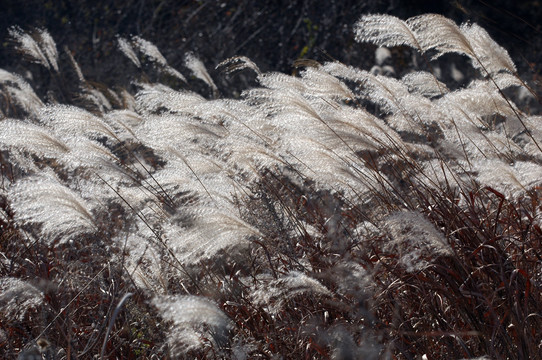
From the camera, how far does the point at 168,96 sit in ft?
10.2

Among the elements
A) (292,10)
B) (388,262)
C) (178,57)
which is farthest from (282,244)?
(178,57)

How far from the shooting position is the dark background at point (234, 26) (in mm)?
7832

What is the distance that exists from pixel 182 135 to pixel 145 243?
551 millimetres

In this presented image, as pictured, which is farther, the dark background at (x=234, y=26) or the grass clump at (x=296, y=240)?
the dark background at (x=234, y=26)

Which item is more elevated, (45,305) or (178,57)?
(178,57)

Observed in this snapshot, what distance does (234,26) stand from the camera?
9391 millimetres

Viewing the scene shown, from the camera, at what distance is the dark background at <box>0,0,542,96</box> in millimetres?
7832

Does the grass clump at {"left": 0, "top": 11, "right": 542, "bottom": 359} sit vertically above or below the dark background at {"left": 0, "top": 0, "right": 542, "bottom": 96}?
below

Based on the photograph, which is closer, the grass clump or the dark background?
the grass clump

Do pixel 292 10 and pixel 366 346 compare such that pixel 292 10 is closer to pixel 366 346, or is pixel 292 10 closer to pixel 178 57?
pixel 178 57

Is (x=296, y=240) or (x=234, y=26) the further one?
(x=234, y=26)

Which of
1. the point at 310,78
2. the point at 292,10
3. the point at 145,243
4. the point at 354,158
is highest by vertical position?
the point at 292,10

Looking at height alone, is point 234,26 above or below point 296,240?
above

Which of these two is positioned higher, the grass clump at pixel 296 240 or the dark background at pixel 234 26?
the dark background at pixel 234 26
